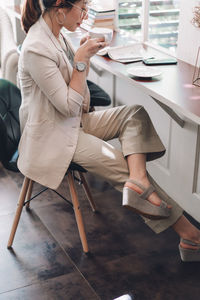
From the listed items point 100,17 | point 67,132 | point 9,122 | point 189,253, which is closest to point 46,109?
point 67,132

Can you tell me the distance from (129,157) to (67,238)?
61cm

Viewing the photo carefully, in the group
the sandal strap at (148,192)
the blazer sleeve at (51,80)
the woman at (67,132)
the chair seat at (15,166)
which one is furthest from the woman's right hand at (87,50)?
the sandal strap at (148,192)

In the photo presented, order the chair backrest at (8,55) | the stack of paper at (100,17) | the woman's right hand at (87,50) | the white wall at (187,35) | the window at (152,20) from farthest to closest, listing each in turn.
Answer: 1. the chair backrest at (8,55)
2. the stack of paper at (100,17)
3. the window at (152,20)
4. the white wall at (187,35)
5. the woman's right hand at (87,50)

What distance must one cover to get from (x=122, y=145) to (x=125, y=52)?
2.27ft

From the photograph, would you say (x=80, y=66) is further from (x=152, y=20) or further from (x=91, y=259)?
(x=152, y=20)

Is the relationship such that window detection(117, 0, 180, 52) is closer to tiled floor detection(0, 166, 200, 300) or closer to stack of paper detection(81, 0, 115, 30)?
stack of paper detection(81, 0, 115, 30)

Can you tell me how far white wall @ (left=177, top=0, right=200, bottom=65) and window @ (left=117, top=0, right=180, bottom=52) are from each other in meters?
0.15

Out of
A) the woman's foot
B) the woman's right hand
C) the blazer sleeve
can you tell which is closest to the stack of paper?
the woman's right hand

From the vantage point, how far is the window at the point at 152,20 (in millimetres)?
2719

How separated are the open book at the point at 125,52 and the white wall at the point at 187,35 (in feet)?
0.73

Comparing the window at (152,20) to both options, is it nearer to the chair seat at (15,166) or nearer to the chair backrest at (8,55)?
the chair backrest at (8,55)

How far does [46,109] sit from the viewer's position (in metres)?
2.03

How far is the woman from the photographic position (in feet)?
6.37

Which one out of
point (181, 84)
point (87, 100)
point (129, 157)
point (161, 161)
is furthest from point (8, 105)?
point (161, 161)
